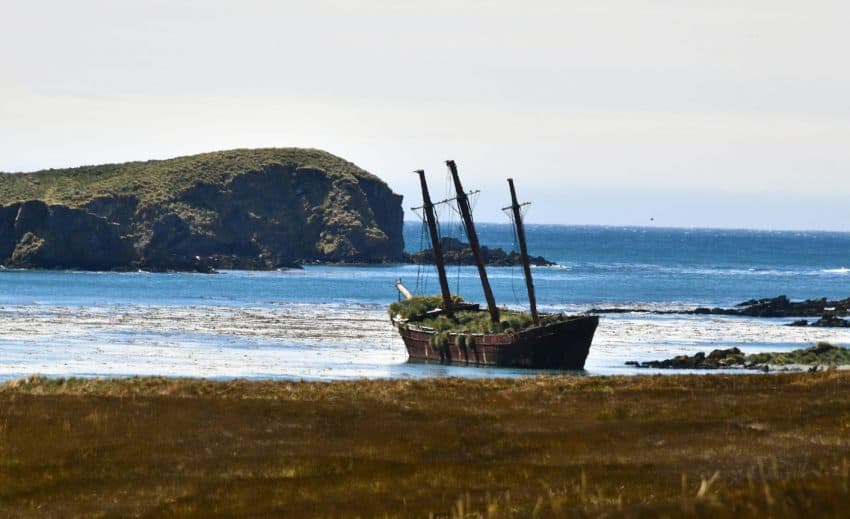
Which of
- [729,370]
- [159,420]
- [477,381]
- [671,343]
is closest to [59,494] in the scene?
Result: [159,420]

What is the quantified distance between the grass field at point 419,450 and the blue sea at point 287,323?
19843mm

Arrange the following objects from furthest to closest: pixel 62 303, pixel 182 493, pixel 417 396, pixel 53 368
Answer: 1. pixel 62 303
2. pixel 53 368
3. pixel 417 396
4. pixel 182 493

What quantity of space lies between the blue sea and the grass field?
19843 millimetres

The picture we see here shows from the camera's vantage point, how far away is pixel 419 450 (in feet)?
86.7

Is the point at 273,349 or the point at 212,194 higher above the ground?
the point at 212,194

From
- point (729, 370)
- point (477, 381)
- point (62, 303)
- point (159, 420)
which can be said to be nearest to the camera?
point (159, 420)

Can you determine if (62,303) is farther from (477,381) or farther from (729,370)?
(477,381)

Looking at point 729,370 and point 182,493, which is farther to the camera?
point 729,370

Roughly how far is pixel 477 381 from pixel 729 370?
20.7m

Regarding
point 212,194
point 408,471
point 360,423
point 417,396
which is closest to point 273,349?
point 417,396

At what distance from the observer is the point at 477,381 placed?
43344mm

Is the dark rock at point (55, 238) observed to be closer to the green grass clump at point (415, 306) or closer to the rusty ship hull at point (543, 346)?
the green grass clump at point (415, 306)

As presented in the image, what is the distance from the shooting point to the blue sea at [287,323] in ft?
197

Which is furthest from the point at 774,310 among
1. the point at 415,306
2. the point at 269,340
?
the point at 269,340
